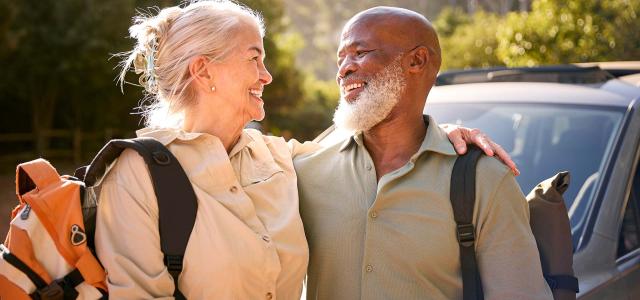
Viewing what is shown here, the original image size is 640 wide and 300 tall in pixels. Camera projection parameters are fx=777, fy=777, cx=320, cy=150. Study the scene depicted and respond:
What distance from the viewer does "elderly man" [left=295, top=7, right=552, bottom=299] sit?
2.48 m

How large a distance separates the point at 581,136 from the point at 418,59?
1.65 metres

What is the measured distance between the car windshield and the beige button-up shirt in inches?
61.0

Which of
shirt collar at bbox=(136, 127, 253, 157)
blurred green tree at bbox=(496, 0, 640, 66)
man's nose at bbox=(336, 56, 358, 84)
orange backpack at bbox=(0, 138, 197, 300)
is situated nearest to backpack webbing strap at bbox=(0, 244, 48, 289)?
orange backpack at bbox=(0, 138, 197, 300)

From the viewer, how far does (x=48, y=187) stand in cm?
219

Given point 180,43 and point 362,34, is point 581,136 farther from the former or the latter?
point 180,43

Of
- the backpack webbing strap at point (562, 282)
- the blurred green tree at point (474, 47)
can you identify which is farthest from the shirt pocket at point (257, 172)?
the blurred green tree at point (474, 47)

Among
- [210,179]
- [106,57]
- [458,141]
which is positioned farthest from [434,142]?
[106,57]

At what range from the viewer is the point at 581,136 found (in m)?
4.13

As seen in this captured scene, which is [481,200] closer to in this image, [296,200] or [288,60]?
[296,200]

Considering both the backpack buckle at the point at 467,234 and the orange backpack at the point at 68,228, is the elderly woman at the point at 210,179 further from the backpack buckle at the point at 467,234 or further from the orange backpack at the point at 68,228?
the backpack buckle at the point at 467,234

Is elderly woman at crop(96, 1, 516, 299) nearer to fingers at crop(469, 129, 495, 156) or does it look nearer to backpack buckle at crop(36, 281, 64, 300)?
backpack buckle at crop(36, 281, 64, 300)

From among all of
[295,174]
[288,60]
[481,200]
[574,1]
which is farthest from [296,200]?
[288,60]

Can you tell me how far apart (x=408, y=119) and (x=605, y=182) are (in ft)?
4.07

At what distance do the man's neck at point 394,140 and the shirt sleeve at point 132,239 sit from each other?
917 mm
